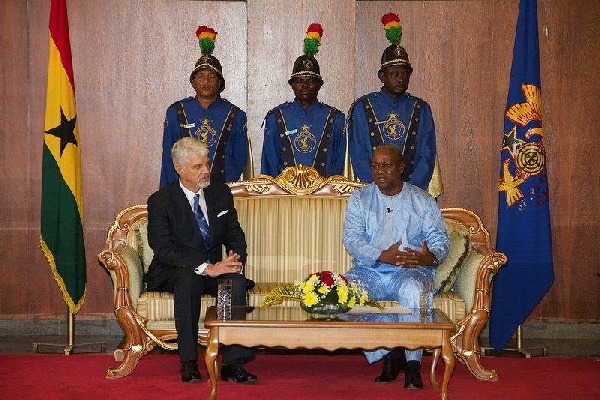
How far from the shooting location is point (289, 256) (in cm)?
626

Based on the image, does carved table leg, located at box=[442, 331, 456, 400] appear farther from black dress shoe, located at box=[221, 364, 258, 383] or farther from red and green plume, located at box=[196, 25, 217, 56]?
red and green plume, located at box=[196, 25, 217, 56]

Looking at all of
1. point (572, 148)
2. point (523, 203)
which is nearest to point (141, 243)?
point (523, 203)

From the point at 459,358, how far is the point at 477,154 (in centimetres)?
229

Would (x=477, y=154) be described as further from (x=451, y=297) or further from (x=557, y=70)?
(x=451, y=297)

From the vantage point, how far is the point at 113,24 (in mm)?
7352

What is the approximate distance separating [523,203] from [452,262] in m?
1.06

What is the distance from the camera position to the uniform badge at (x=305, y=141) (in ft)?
21.9

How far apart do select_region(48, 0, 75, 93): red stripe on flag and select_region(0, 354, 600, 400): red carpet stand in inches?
78.6

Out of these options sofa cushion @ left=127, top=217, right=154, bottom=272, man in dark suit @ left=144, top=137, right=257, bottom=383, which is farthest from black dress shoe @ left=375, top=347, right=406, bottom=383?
sofa cushion @ left=127, top=217, right=154, bottom=272

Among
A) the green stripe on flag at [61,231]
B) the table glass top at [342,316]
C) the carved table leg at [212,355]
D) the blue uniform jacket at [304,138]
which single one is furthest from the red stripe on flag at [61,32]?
the carved table leg at [212,355]

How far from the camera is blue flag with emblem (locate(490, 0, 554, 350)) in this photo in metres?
6.69

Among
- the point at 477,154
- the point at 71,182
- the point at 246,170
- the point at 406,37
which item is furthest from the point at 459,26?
the point at 71,182

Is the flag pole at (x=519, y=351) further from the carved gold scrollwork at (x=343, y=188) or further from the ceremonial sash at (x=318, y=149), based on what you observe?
the ceremonial sash at (x=318, y=149)

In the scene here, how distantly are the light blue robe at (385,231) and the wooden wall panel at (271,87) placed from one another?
66.1 inches
